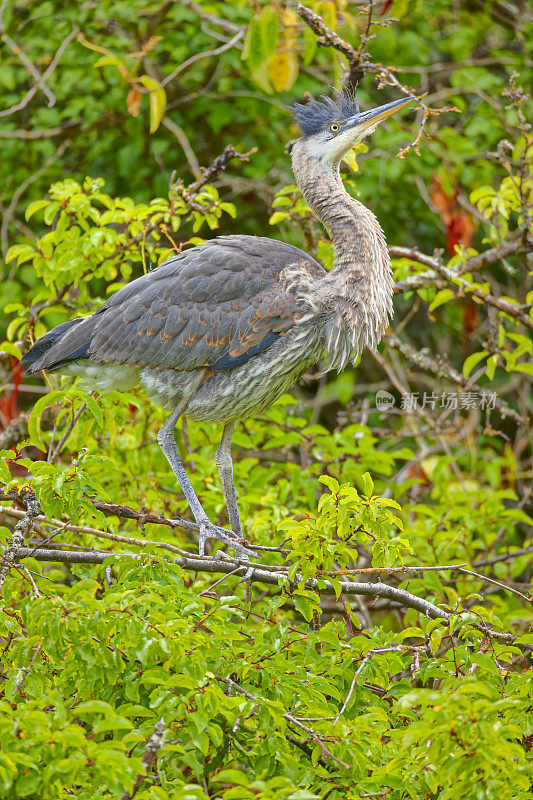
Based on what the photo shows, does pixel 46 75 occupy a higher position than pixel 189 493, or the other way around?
pixel 46 75

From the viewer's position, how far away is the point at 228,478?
4020mm

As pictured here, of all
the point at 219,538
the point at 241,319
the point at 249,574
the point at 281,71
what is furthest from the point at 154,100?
the point at 249,574

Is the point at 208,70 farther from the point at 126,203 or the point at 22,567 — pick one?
the point at 22,567

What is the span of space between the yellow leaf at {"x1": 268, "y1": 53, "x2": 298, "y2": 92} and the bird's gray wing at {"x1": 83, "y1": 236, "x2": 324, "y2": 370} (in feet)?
3.63

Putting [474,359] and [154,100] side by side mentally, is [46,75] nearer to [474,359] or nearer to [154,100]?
[154,100]

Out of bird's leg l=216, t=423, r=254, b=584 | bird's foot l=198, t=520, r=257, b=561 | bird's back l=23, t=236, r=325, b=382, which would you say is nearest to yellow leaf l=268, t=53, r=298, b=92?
bird's back l=23, t=236, r=325, b=382

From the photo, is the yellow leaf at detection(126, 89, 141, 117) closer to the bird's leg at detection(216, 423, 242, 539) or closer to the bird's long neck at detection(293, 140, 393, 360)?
the bird's long neck at detection(293, 140, 393, 360)

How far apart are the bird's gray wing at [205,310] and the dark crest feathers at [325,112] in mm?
570

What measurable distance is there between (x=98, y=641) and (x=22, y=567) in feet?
1.21

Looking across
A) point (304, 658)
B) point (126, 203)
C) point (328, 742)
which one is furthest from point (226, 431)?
point (328, 742)

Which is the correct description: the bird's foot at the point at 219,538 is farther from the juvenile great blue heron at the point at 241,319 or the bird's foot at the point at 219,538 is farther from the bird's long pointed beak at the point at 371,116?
the bird's long pointed beak at the point at 371,116

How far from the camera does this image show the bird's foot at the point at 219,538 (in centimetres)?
353

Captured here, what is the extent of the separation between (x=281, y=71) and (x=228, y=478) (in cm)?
210

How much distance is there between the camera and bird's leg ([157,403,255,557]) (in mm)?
3592
